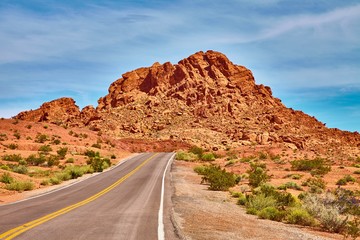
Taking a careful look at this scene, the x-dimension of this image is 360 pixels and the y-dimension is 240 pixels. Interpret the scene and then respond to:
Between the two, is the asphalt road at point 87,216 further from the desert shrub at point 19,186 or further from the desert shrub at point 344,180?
the desert shrub at point 344,180

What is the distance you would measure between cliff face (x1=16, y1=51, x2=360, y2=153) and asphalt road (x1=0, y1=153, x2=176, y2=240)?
70608mm

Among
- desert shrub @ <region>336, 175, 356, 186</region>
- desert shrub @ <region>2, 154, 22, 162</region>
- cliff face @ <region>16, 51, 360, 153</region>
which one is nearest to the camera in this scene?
desert shrub @ <region>336, 175, 356, 186</region>

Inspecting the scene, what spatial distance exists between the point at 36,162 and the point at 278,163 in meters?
28.4

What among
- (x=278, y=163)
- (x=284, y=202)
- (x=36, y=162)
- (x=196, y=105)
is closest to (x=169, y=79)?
(x=196, y=105)

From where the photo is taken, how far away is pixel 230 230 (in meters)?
11.1

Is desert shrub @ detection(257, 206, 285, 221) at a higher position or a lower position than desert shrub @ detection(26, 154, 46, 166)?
lower

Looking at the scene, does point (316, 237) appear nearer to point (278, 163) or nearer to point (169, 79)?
point (278, 163)

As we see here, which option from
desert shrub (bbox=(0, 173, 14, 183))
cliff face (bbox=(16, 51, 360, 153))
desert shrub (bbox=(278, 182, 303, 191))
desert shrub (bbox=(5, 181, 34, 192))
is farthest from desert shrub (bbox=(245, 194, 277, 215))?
cliff face (bbox=(16, 51, 360, 153))

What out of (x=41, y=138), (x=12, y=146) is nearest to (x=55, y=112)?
(x=41, y=138)

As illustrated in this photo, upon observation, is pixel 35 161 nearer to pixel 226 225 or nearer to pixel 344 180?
pixel 344 180

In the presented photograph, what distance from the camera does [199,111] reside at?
4368 inches

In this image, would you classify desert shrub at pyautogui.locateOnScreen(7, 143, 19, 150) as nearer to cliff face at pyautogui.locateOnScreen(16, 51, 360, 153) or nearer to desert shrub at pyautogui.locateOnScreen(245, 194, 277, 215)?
desert shrub at pyautogui.locateOnScreen(245, 194, 277, 215)

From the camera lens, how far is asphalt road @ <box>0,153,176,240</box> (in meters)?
9.74

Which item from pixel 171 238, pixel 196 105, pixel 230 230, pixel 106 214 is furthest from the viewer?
pixel 196 105
